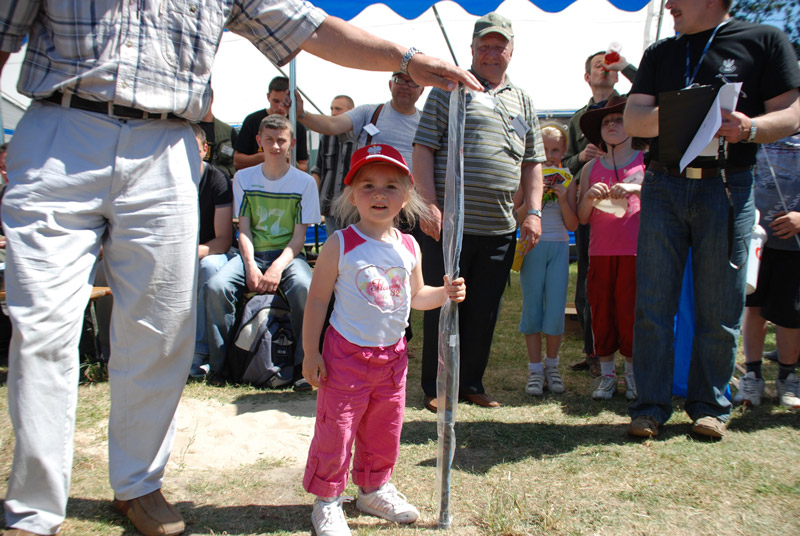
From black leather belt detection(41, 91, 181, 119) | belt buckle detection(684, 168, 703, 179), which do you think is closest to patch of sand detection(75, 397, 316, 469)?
black leather belt detection(41, 91, 181, 119)

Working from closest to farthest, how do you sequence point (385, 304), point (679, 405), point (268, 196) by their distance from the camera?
point (385, 304)
point (679, 405)
point (268, 196)

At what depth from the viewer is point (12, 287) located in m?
1.90

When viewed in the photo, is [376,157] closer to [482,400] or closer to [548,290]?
[482,400]

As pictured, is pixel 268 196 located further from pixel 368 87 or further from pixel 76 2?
pixel 368 87

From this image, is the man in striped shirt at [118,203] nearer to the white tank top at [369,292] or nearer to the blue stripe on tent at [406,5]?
the white tank top at [369,292]

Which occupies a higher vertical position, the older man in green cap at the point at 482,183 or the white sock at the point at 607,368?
the older man in green cap at the point at 482,183

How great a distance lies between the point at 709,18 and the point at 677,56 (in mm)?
210

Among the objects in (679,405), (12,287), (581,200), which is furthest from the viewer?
(581,200)

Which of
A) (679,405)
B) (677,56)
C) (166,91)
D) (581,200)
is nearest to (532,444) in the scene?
(679,405)

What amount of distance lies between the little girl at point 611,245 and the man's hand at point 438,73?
1924 mm

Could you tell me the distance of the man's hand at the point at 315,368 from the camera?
7.28ft

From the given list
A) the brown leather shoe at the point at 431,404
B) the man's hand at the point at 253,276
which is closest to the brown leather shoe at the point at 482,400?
the brown leather shoe at the point at 431,404

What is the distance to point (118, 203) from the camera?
6.69ft

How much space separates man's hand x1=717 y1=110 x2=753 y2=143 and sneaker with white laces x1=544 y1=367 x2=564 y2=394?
6.13 ft
